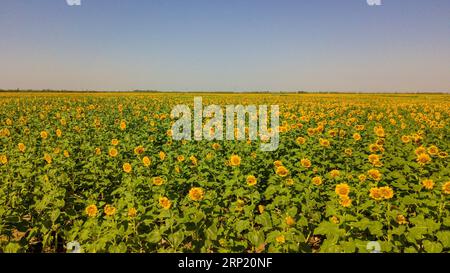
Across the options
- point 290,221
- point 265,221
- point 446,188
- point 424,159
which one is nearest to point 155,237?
point 265,221

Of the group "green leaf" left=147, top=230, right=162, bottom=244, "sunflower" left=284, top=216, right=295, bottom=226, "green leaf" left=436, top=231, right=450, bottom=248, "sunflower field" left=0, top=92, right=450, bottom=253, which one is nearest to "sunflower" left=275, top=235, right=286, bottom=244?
"sunflower field" left=0, top=92, right=450, bottom=253

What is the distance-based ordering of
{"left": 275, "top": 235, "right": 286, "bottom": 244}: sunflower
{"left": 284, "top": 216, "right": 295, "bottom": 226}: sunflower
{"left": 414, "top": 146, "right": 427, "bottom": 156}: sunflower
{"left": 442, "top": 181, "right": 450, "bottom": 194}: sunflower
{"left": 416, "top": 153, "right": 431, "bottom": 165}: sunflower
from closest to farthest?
{"left": 275, "top": 235, "right": 286, "bottom": 244}: sunflower → {"left": 284, "top": 216, "right": 295, "bottom": 226}: sunflower → {"left": 442, "top": 181, "right": 450, "bottom": 194}: sunflower → {"left": 416, "top": 153, "right": 431, "bottom": 165}: sunflower → {"left": 414, "top": 146, "right": 427, "bottom": 156}: sunflower

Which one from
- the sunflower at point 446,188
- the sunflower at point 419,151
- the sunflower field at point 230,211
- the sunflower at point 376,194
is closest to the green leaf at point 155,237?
the sunflower field at point 230,211

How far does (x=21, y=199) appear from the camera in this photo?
4.40 m

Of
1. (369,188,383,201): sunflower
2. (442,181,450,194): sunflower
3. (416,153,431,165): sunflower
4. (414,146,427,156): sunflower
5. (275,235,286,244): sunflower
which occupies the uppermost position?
(414,146,427,156): sunflower

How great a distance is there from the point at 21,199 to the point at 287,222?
372cm

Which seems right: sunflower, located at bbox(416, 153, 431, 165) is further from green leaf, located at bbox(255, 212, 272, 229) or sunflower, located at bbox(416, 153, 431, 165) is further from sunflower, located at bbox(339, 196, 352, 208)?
green leaf, located at bbox(255, 212, 272, 229)

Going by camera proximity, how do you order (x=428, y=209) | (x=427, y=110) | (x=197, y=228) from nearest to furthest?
(x=197, y=228), (x=428, y=209), (x=427, y=110)

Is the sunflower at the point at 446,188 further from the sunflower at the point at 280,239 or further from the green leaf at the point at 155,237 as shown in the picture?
the green leaf at the point at 155,237

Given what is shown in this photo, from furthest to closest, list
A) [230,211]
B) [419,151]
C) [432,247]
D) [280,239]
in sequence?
[419,151] < [230,211] < [280,239] < [432,247]

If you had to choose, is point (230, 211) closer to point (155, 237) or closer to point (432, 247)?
point (155, 237)

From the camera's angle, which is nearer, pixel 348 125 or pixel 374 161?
pixel 374 161
